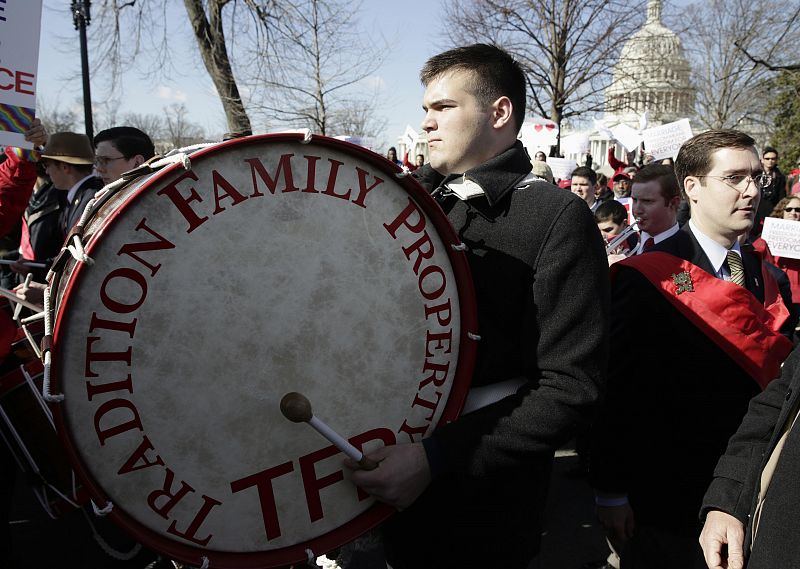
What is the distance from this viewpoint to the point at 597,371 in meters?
1.58

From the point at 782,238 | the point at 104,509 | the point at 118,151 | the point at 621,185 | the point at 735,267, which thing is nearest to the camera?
the point at 104,509

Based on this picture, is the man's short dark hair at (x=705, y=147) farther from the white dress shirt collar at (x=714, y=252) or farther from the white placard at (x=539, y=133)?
the white placard at (x=539, y=133)

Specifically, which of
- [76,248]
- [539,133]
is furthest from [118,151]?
[539,133]

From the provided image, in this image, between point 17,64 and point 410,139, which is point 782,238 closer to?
point 17,64

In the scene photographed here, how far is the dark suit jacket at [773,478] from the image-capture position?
1298 mm

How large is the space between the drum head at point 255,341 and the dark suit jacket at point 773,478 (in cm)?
70

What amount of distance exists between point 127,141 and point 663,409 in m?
3.07

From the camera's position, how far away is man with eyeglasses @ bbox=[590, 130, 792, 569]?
2.11m

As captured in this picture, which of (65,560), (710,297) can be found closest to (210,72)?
(65,560)

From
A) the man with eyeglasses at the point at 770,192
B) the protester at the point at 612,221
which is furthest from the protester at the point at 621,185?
the protester at the point at 612,221

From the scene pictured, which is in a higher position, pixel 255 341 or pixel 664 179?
pixel 664 179

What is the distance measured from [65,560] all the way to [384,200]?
3.13 meters

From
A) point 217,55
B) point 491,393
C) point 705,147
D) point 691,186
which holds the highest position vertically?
point 217,55

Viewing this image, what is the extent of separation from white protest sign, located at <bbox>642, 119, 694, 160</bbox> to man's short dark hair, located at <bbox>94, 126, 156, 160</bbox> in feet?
19.9
